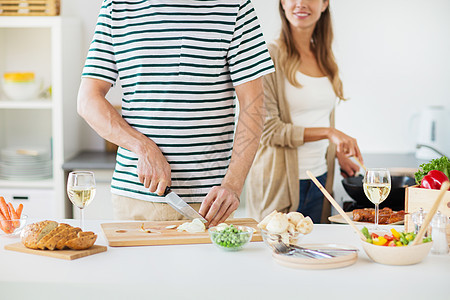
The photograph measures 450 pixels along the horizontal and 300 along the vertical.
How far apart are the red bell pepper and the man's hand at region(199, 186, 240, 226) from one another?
496 mm

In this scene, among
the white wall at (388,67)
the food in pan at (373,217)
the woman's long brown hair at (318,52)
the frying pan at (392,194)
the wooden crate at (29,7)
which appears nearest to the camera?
the food in pan at (373,217)

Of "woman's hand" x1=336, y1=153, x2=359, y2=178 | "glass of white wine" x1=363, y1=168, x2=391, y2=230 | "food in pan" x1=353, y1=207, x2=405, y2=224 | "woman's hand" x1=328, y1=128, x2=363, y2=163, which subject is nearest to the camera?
"glass of white wine" x1=363, y1=168, x2=391, y2=230

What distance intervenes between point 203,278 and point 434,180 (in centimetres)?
63

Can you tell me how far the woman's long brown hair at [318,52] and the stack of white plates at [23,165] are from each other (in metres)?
1.47

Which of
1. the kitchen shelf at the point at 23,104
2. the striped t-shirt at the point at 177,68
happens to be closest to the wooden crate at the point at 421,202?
the striped t-shirt at the point at 177,68

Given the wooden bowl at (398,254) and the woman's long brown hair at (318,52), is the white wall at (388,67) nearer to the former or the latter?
the woman's long brown hair at (318,52)

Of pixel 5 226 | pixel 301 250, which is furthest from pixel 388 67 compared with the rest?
pixel 5 226

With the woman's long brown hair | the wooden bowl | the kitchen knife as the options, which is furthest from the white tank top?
the wooden bowl

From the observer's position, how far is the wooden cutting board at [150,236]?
1.42m

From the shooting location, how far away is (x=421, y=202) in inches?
57.5

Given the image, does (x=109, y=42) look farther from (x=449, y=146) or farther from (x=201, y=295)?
(x=449, y=146)

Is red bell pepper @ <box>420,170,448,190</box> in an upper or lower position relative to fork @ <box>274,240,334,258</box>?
upper

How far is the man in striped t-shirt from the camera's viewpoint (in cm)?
182

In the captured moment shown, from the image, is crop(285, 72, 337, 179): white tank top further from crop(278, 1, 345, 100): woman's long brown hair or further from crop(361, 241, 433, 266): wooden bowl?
crop(361, 241, 433, 266): wooden bowl
